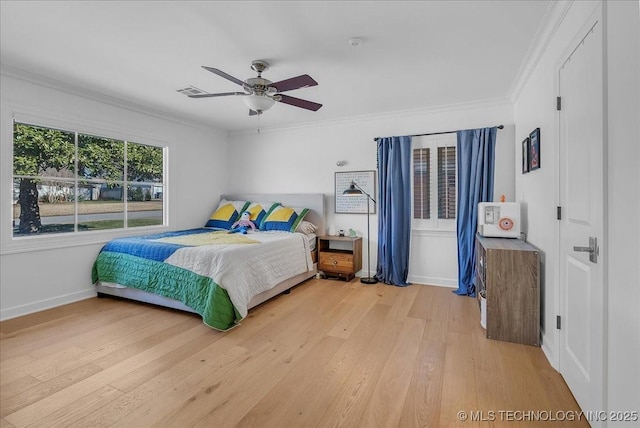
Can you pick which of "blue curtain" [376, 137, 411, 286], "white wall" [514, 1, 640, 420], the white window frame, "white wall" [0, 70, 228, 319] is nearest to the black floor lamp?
"blue curtain" [376, 137, 411, 286]

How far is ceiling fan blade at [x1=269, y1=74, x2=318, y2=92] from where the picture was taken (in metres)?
2.47

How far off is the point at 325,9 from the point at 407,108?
8.17 ft

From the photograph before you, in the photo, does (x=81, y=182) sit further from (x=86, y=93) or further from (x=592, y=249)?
(x=592, y=249)

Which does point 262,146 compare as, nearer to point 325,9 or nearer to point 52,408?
point 325,9

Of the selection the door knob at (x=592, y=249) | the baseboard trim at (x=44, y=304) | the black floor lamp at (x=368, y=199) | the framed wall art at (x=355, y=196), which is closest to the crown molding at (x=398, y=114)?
the framed wall art at (x=355, y=196)

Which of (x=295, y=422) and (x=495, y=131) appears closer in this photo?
(x=295, y=422)

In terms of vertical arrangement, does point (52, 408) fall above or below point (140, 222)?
below

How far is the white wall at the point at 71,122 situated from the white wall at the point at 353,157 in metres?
1.00

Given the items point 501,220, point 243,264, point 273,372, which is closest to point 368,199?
point 501,220

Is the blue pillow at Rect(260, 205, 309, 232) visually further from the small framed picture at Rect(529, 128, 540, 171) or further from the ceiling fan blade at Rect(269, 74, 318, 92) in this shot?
the small framed picture at Rect(529, 128, 540, 171)

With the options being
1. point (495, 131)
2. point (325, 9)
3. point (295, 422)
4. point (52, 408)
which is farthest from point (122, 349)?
point (495, 131)

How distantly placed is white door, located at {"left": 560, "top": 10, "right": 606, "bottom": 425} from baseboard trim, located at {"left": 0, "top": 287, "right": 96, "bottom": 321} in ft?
15.6

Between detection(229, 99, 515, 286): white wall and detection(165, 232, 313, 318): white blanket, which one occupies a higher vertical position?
detection(229, 99, 515, 286): white wall

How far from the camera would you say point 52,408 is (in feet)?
5.82
